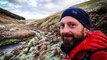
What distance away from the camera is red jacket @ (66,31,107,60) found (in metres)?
3.91

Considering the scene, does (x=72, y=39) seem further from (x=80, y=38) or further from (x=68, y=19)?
(x=68, y=19)

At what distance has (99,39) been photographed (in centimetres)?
407

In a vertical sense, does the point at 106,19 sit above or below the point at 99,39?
below

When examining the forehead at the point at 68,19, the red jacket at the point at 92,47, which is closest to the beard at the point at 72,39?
the red jacket at the point at 92,47

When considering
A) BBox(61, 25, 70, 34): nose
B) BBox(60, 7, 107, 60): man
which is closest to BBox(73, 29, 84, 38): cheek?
BBox(60, 7, 107, 60): man

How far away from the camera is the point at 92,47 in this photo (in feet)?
13.0

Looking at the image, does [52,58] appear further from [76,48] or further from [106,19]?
[76,48]

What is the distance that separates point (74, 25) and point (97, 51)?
59 cm

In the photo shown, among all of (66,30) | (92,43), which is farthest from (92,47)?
(66,30)

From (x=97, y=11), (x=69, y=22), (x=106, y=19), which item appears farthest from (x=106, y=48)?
(x=97, y=11)

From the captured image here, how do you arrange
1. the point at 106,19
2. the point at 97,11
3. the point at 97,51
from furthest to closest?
the point at 97,11, the point at 106,19, the point at 97,51

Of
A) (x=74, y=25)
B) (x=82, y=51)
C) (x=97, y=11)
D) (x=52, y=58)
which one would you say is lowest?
(x=52, y=58)

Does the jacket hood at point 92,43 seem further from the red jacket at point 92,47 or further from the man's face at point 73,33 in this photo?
the man's face at point 73,33

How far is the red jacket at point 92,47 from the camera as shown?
12.8 feet
